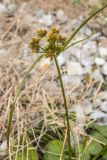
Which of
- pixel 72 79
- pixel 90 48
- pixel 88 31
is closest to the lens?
pixel 72 79

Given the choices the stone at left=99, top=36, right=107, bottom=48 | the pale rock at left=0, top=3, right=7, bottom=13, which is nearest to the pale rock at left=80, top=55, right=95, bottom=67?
the stone at left=99, top=36, right=107, bottom=48

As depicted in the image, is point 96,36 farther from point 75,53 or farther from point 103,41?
point 75,53

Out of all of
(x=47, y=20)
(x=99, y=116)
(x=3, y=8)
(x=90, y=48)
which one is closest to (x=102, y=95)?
(x=99, y=116)

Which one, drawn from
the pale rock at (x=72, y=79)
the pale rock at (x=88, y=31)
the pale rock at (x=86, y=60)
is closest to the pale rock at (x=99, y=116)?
the pale rock at (x=72, y=79)

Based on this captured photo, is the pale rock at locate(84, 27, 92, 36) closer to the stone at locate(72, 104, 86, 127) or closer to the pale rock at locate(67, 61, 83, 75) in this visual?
the pale rock at locate(67, 61, 83, 75)

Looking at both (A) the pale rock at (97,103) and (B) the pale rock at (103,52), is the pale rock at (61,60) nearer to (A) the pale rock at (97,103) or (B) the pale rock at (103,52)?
(B) the pale rock at (103,52)
